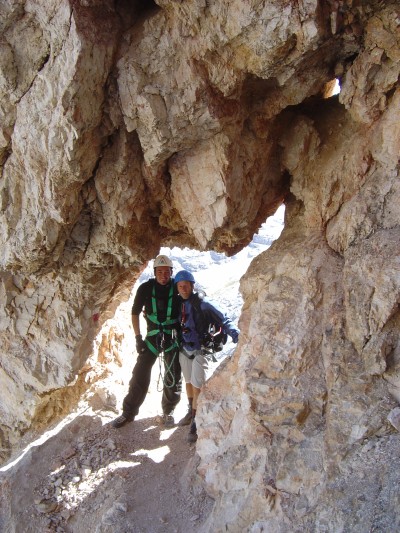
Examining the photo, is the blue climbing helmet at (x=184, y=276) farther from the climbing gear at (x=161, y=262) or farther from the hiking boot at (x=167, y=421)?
the hiking boot at (x=167, y=421)

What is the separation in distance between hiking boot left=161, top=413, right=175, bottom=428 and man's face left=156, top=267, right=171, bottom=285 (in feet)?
7.00

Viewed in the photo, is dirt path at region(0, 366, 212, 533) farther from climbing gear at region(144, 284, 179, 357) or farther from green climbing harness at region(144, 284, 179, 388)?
climbing gear at region(144, 284, 179, 357)

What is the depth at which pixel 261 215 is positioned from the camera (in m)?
6.51

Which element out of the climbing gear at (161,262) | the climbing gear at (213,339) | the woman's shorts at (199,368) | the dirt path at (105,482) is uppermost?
the climbing gear at (161,262)

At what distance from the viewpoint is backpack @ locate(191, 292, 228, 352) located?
6.10m

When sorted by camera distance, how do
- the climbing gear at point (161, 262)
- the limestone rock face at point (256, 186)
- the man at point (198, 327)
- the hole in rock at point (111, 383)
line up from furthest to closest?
1. the hole in rock at point (111, 383)
2. the climbing gear at point (161, 262)
3. the man at point (198, 327)
4. the limestone rock face at point (256, 186)

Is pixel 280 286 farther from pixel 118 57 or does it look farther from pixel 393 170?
pixel 118 57

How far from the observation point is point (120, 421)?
702cm

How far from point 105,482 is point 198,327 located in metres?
2.33

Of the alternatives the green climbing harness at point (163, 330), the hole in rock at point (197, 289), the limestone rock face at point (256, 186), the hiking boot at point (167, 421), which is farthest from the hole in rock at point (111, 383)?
the limestone rock face at point (256, 186)

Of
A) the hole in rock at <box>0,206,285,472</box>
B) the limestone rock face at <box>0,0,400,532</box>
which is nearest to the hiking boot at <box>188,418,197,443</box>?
the hole in rock at <box>0,206,285,472</box>

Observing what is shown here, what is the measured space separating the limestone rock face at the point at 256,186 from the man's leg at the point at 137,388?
69.8 inches

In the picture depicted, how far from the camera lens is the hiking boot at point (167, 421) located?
7.00 meters

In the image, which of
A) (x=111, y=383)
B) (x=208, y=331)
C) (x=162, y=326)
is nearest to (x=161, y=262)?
(x=162, y=326)
